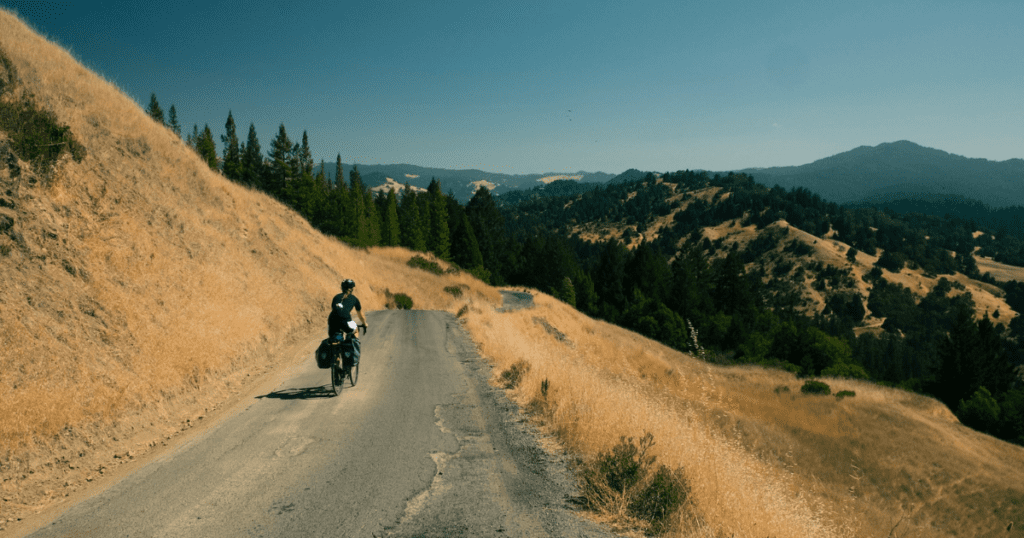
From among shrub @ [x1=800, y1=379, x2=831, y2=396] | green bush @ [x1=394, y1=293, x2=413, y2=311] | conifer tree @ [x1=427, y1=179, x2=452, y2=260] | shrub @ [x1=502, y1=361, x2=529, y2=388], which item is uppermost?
conifer tree @ [x1=427, y1=179, x2=452, y2=260]

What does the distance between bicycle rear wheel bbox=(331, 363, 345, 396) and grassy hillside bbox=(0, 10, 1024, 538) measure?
2.26 metres

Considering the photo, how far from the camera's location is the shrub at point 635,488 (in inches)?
198

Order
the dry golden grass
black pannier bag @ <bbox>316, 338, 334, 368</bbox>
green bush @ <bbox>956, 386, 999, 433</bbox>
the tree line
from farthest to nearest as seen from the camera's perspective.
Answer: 1. the tree line
2. green bush @ <bbox>956, 386, 999, 433</bbox>
3. black pannier bag @ <bbox>316, 338, 334, 368</bbox>
4. the dry golden grass

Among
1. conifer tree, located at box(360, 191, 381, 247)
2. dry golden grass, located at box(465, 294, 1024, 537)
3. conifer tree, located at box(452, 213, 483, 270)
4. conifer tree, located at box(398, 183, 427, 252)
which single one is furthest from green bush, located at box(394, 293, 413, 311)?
conifer tree, located at box(452, 213, 483, 270)

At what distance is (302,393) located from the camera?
1033cm

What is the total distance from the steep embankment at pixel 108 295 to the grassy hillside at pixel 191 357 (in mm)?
39

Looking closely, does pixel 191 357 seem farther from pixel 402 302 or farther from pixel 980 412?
pixel 980 412

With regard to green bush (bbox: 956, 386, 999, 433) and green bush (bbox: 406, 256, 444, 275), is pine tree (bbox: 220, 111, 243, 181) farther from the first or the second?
green bush (bbox: 956, 386, 999, 433)

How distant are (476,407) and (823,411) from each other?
32.9m

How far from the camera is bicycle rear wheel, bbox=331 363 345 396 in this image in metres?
10.2

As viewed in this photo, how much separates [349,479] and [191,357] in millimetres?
6591

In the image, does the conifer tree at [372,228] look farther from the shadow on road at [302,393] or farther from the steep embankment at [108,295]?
the shadow on road at [302,393]

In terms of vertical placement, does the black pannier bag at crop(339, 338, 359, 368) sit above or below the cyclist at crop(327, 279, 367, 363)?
below

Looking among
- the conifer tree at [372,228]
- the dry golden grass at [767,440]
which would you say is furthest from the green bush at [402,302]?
the conifer tree at [372,228]
